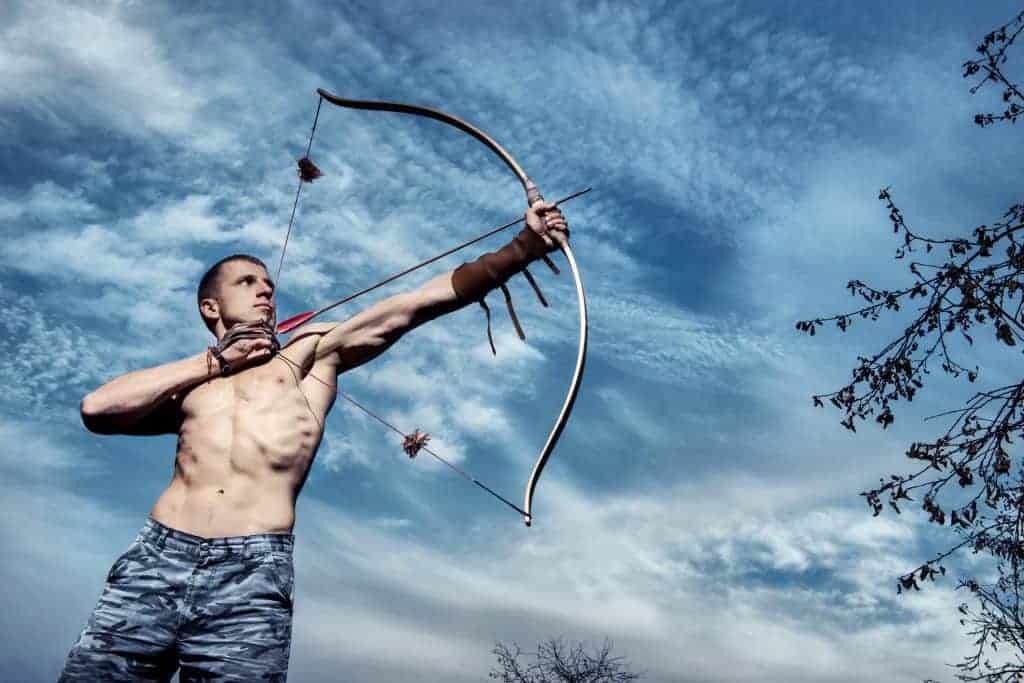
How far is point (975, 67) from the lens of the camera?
25.4ft

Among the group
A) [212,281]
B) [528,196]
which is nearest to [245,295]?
[212,281]

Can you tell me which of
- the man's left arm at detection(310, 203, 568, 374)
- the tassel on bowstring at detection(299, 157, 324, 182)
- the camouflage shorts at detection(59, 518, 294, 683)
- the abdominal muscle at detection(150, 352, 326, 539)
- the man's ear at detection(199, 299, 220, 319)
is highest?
the tassel on bowstring at detection(299, 157, 324, 182)

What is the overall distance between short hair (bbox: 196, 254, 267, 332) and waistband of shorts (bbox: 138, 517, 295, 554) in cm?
120

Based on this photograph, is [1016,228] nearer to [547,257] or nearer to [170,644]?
[547,257]

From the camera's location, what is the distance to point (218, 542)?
12.4 ft

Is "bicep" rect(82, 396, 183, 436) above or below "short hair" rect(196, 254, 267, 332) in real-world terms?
below

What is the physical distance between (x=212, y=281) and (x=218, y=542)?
1.46m

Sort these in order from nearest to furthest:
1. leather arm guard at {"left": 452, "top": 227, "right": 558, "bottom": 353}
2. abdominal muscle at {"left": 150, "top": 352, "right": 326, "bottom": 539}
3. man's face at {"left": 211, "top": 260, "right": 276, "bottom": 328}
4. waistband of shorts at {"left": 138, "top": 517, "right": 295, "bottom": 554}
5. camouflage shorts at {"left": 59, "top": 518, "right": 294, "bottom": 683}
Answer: camouflage shorts at {"left": 59, "top": 518, "right": 294, "bottom": 683} → waistband of shorts at {"left": 138, "top": 517, "right": 295, "bottom": 554} → abdominal muscle at {"left": 150, "top": 352, "right": 326, "bottom": 539} → leather arm guard at {"left": 452, "top": 227, "right": 558, "bottom": 353} → man's face at {"left": 211, "top": 260, "right": 276, "bottom": 328}

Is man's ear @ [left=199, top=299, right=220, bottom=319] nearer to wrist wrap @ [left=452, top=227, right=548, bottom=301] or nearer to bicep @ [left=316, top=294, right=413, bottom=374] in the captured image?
bicep @ [left=316, top=294, right=413, bottom=374]

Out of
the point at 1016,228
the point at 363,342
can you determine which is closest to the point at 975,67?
the point at 1016,228

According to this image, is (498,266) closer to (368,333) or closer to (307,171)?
(368,333)

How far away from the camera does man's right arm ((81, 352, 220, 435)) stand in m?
4.17

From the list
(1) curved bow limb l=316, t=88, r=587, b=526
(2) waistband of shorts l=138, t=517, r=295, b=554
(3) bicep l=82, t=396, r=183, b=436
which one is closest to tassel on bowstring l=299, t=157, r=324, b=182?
(1) curved bow limb l=316, t=88, r=587, b=526

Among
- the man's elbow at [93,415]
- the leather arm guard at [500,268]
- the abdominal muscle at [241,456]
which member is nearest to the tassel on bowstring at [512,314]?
the leather arm guard at [500,268]
